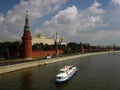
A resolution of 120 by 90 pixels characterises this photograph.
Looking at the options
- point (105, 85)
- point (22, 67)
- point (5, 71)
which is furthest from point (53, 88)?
point (22, 67)

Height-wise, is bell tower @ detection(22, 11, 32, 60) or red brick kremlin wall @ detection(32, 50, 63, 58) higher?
bell tower @ detection(22, 11, 32, 60)

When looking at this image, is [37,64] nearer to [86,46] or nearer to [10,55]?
[10,55]

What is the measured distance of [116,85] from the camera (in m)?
31.5

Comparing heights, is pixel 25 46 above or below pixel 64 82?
above

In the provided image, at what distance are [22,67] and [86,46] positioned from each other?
5508 inches

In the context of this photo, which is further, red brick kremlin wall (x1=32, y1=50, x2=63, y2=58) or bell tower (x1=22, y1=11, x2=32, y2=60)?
red brick kremlin wall (x1=32, y1=50, x2=63, y2=58)

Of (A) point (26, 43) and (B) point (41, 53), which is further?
(B) point (41, 53)

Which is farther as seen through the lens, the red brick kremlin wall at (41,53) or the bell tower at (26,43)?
the red brick kremlin wall at (41,53)

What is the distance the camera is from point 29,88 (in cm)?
3002

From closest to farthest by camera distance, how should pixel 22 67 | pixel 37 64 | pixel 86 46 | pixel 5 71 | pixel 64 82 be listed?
1. pixel 64 82
2. pixel 5 71
3. pixel 22 67
4. pixel 37 64
5. pixel 86 46

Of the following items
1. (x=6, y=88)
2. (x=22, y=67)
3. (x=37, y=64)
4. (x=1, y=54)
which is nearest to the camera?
(x=6, y=88)

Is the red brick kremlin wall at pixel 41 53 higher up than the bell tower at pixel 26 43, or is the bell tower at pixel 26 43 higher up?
the bell tower at pixel 26 43

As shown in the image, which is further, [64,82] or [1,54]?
[1,54]

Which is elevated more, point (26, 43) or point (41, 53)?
point (26, 43)
